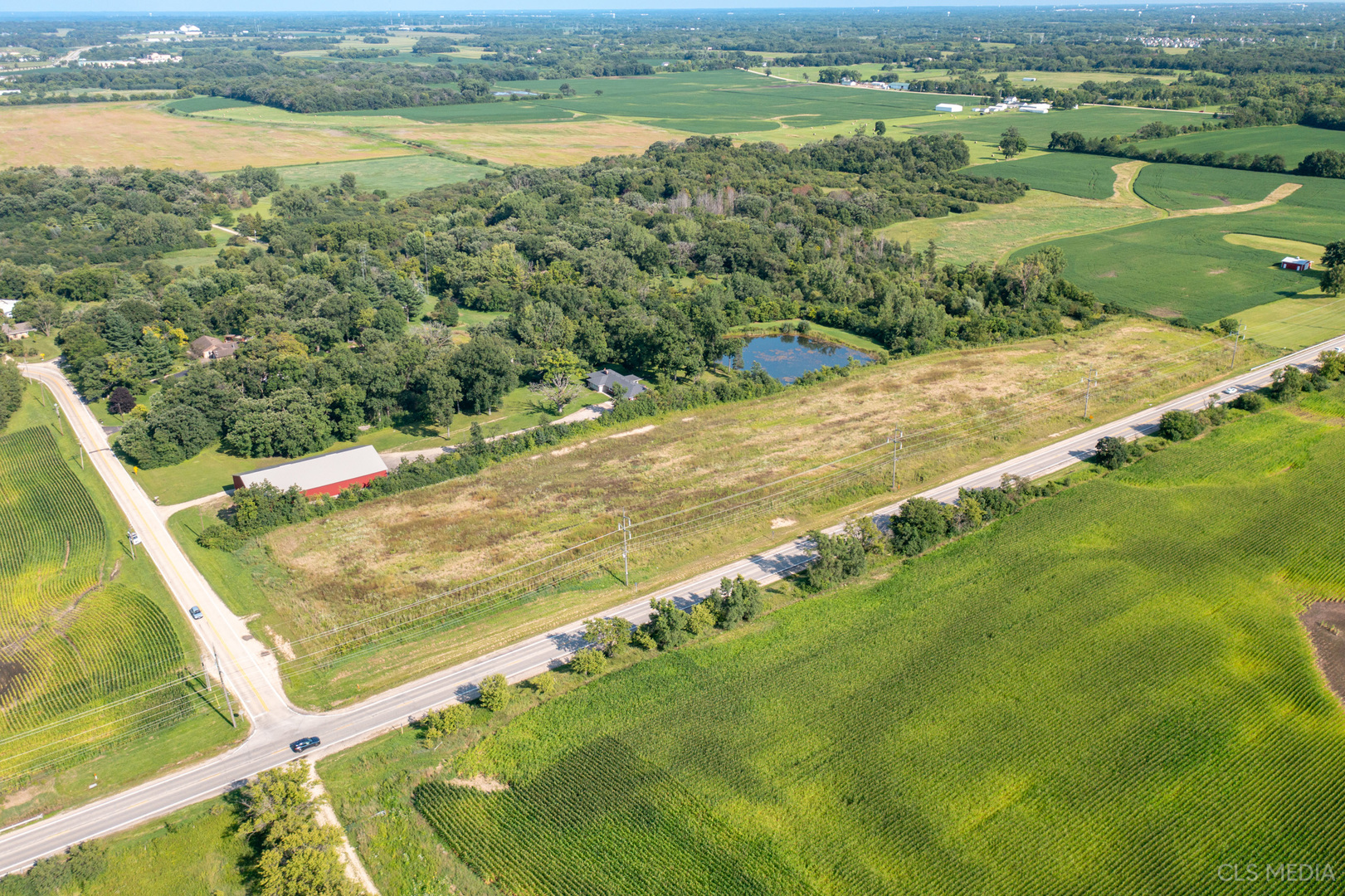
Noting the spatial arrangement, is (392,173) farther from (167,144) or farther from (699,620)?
(699,620)

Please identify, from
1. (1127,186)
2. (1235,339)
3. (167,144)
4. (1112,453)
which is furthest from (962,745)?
(167,144)

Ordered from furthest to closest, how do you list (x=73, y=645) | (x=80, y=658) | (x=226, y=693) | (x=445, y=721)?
(x=73, y=645) < (x=80, y=658) < (x=226, y=693) < (x=445, y=721)

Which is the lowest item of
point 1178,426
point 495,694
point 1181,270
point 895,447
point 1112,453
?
point 495,694

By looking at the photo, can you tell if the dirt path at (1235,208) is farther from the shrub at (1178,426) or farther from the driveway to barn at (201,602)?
the driveway to barn at (201,602)

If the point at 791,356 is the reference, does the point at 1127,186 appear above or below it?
above

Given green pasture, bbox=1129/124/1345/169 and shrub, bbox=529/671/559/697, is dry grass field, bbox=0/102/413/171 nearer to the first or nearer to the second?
green pasture, bbox=1129/124/1345/169

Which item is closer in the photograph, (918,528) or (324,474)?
(918,528)
